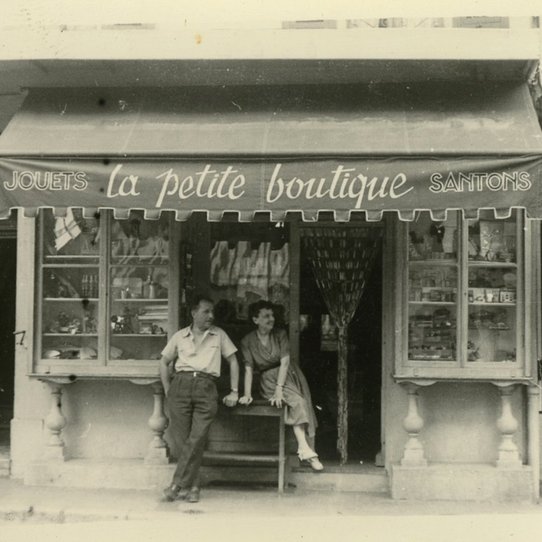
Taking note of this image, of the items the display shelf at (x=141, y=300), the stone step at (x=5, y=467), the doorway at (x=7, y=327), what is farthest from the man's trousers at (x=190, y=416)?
the doorway at (x=7, y=327)

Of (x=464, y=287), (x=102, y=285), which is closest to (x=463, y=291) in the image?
(x=464, y=287)

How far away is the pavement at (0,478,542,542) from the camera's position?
637 centimetres

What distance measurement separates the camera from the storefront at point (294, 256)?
661 centimetres

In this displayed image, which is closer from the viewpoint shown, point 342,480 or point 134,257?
point 342,480

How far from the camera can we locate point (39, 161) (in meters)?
6.81

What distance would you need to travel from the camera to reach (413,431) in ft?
24.6

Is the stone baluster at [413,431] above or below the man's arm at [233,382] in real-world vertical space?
below

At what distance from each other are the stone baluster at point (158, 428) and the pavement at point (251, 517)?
32 centimetres

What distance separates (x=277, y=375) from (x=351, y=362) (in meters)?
1.47

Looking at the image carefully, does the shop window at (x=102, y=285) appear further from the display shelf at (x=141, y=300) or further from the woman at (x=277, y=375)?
the woman at (x=277, y=375)

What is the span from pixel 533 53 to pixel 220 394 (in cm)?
417

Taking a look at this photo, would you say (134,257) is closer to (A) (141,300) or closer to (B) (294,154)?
(A) (141,300)

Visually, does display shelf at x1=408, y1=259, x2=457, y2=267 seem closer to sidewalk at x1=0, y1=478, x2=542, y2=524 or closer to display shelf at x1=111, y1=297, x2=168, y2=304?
sidewalk at x1=0, y1=478, x2=542, y2=524

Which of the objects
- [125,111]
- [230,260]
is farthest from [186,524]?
[125,111]
